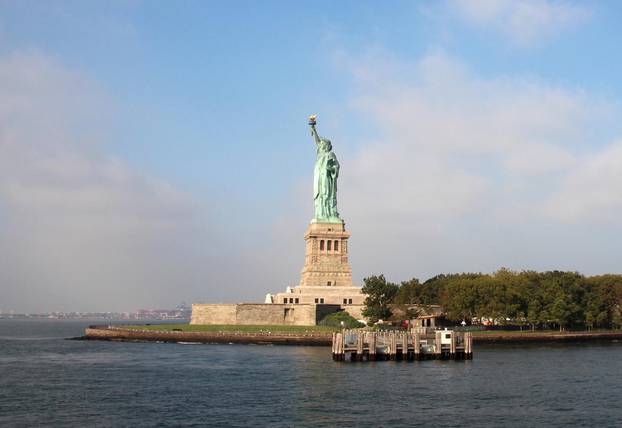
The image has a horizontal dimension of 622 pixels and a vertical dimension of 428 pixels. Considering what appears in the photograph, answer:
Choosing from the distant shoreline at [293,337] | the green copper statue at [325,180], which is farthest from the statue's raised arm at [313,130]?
the distant shoreline at [293,337]

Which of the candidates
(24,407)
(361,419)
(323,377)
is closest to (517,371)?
(323,377)

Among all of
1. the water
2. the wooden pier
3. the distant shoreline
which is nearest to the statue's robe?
the distant shoreline

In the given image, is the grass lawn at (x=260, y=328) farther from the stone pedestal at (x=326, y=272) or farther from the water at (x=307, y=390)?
the water at (x=307, y=390)

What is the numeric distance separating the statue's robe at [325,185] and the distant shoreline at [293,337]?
84.9ft

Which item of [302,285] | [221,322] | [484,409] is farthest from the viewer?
[302,285]

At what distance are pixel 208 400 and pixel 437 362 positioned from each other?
2320 cm

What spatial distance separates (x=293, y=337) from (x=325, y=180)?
99.2 feet

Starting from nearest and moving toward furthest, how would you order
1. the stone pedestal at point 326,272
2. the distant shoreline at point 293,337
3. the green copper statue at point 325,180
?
the distant shoreline at point 293,337
the stone pedestal at point 326,272
the green copper statue at point 325,180

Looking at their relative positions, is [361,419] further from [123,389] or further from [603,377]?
[603,377]

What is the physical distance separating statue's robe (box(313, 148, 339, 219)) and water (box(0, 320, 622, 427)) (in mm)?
Result: 38304

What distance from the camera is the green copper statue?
10275cm

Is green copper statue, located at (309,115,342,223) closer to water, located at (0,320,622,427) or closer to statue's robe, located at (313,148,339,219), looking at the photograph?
statue's robe, located at (313,148,339,219)

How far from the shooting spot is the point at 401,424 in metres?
34.6

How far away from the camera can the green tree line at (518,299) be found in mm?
84375
